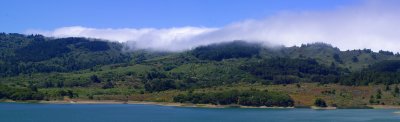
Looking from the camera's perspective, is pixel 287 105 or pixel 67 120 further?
pixel 287 105

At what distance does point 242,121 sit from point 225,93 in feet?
209

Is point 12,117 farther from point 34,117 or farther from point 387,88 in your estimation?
point 387,88

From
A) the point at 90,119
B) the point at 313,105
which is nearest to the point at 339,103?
the point at 313,105

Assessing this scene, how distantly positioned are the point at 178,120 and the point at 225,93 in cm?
6410

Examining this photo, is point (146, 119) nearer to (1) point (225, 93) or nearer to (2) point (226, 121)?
(2) point (226, 121)

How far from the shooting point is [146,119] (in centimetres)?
13562

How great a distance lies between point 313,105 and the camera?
18675 cm

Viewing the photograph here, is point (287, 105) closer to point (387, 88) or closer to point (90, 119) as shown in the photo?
point (387, 88)

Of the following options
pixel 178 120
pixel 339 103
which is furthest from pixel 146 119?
pixel 339 103

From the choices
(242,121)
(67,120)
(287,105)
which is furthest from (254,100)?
(67,120)

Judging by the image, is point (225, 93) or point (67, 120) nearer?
point (67, 120)

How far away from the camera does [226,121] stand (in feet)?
433

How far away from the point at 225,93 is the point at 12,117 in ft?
251

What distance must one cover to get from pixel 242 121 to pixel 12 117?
52098 mm
